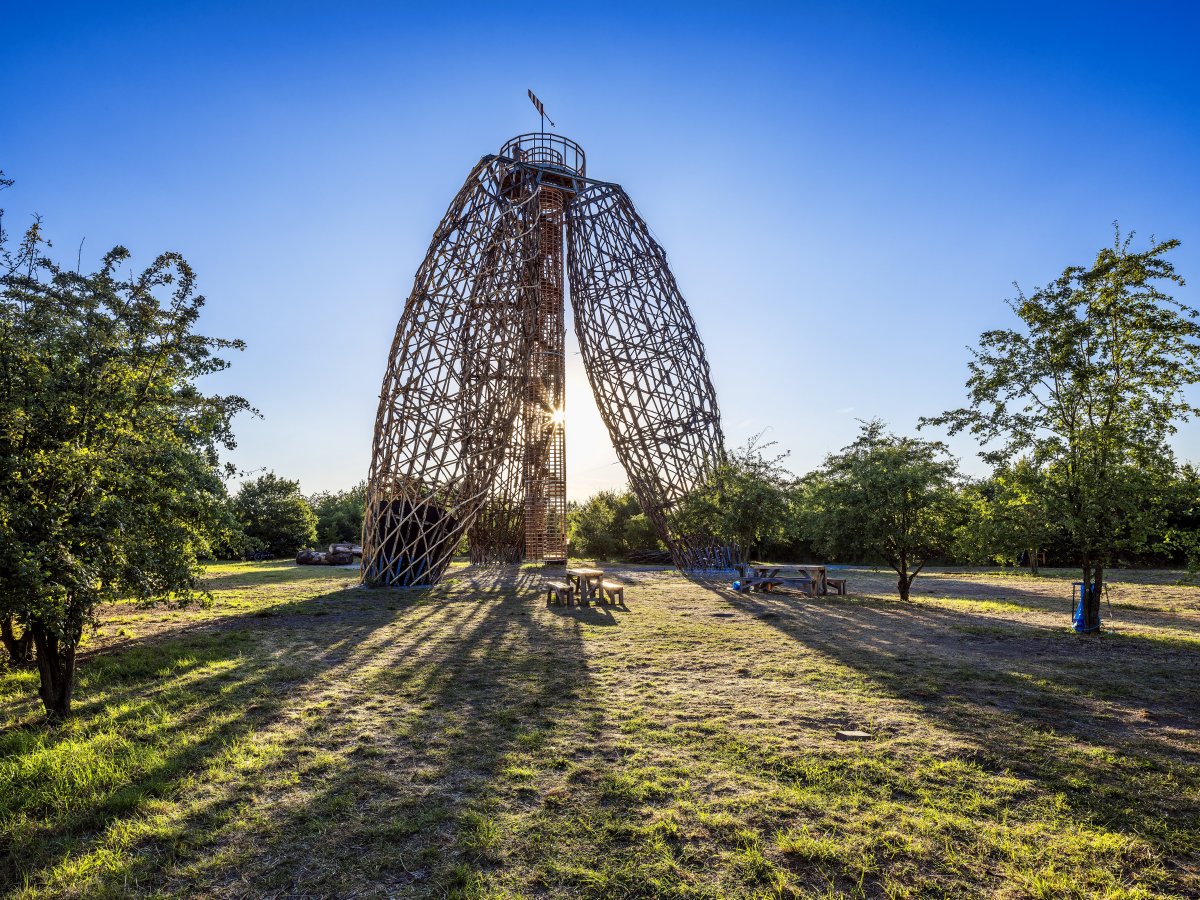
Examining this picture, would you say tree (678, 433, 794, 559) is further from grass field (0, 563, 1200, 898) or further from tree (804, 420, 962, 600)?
grass field (0, 563, 1200, 898)

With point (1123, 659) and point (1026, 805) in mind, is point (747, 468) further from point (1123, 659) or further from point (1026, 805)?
point (1026, 805)

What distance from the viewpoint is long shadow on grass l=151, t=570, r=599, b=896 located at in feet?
11.5

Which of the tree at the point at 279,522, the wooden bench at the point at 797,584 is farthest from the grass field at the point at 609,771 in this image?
the tree at the point at 279,522

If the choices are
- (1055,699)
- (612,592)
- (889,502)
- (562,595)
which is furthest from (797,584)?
(1055,699)

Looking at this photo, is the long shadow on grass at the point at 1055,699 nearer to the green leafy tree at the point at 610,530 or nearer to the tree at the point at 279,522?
the green leafy tree at the point at 610,530

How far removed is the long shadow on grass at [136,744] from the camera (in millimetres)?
3809

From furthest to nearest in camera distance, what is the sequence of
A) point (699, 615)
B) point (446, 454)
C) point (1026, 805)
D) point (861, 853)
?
point (446, 454)
point (699, 615)
point (1026, 805)
point (861, 853)

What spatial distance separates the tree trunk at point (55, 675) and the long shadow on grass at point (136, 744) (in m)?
0.25

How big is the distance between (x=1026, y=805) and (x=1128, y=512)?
846cm

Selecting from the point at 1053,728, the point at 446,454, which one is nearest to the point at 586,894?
the point at 1053,728

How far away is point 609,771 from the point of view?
188 inches

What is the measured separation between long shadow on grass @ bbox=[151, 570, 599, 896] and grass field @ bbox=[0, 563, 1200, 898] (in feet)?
0.08

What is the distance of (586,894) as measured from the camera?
3.28 m

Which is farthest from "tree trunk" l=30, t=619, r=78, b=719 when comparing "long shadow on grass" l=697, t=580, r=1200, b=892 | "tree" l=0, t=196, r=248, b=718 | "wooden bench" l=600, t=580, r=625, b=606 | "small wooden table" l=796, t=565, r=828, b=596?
"small wooden table" l=796, t=565, r=828, b=596
